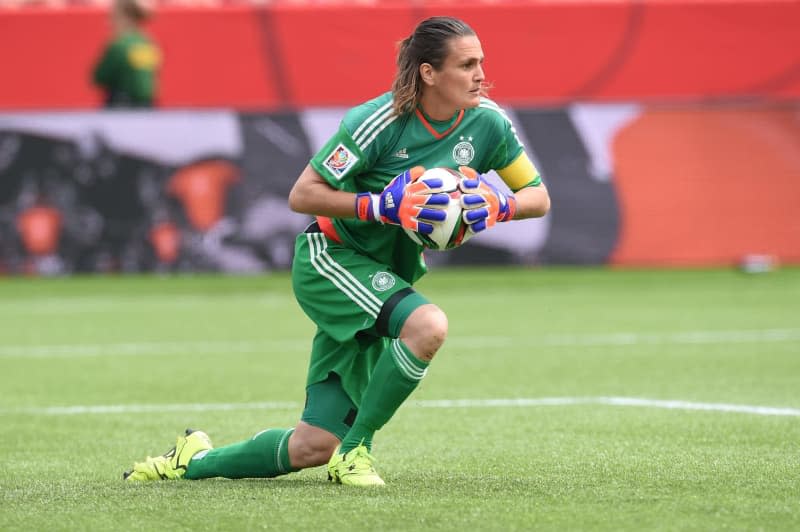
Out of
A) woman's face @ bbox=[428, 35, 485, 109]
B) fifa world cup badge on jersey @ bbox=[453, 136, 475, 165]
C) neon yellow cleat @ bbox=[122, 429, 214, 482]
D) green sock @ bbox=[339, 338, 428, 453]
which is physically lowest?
neon yellow cleat @ bbox=[122, 429, 214, 482]

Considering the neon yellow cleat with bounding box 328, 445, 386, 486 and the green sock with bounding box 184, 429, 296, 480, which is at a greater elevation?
the neon yellow cleat with bounding box 328, 445, 386, 486

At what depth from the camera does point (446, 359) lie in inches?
450

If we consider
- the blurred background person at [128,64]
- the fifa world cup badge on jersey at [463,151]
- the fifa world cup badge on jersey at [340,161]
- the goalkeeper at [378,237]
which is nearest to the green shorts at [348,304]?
the goalkeeper at [378,237]

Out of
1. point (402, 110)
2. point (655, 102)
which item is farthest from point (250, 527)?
point (655, 102)

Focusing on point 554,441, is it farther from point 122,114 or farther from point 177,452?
point 122,114

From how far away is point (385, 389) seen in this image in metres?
6.03

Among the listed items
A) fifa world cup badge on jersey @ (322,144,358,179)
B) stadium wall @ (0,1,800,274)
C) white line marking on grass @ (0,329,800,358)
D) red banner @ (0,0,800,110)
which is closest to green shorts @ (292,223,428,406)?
fifa world cup badge on jersey @ (322,144,358,179)

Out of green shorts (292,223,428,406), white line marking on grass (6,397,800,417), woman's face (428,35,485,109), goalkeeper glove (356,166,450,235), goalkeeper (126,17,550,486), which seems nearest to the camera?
goalkeeper glove (356,166,450,235)

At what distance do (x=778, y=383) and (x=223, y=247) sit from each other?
8968 millimetres

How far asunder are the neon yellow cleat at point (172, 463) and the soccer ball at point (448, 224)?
1379 millimetres

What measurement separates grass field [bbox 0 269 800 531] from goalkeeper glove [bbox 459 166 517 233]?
3.39 feet

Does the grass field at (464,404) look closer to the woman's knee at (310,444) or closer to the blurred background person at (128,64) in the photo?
the woman's knee at (310,444)

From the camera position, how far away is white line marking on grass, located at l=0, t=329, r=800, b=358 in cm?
1211

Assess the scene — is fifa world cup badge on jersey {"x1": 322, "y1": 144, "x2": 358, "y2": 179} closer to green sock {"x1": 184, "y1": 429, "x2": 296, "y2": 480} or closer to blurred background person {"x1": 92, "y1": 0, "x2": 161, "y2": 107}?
green sock {"x1": 184, "y1": 429, "x2": 296, "y2": 480}
